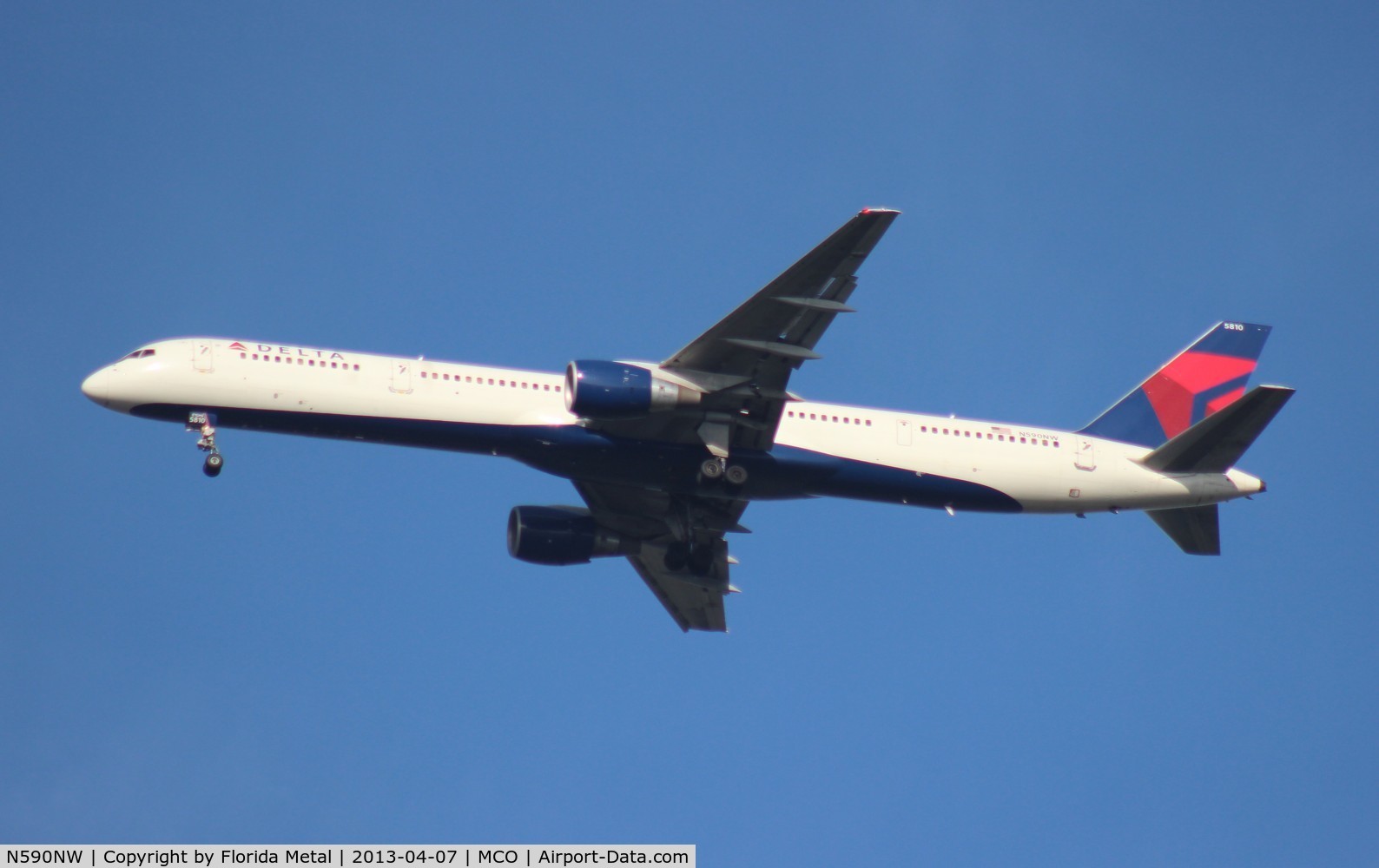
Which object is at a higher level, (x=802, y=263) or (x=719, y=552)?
(x=802, y=263)

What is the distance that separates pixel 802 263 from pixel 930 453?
8.79 m

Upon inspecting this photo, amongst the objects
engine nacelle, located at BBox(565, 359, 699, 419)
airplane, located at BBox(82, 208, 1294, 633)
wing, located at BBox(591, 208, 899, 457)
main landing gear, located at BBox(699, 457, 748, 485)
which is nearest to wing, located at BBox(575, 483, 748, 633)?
airplane, located at BBox(82, 208, 1294, 633)

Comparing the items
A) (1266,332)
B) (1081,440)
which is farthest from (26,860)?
(1266,332)

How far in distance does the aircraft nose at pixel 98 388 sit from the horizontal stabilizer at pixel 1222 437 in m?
29.4

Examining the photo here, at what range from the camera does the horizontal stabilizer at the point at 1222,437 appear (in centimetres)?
4369

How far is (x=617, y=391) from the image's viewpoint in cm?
4153

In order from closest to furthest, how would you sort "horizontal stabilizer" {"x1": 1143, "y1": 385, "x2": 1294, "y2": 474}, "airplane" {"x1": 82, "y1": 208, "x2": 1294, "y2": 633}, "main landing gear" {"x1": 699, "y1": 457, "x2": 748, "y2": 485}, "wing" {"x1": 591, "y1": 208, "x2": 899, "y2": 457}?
"wing" {"x1": 591, "y1": 208, "x2": 899, "y2": 457} → "airplane" {"x1": 82, "y1": 208, "x2": 1294, "y2": 633} → "horizontal stabilizer" {"x1": 1143, "y1": 385, "x2": 1294, "y2": 474} → "main landing gear" {"x1": 699, "y1": 457, "x2": 748, "y2": 485}

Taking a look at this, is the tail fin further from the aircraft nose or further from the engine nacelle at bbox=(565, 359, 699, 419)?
the aircraft nose

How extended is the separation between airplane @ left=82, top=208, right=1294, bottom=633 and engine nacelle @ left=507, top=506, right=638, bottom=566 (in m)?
0.07

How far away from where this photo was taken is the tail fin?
49625mm

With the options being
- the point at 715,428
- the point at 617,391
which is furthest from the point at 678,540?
the point at 617,391

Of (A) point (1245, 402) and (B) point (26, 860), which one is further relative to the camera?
(A) point (1245, 402)

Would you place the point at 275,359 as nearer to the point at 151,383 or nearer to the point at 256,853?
the point at 151,383

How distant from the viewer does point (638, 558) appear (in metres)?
52.4
